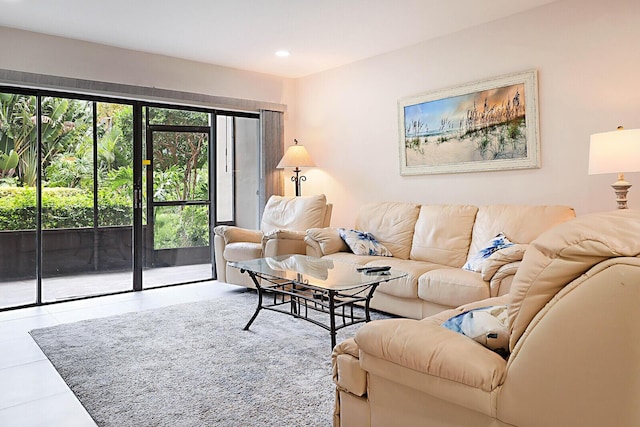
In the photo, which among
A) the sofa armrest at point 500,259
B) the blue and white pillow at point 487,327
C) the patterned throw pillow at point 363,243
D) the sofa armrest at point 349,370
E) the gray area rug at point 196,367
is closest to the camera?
the blue and white pillow at point 487,327

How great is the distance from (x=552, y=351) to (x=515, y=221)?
2.54 metres

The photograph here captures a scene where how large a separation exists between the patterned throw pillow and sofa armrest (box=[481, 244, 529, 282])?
1.24m

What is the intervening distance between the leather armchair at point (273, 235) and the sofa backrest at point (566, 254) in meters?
3.12

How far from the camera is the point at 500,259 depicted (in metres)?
3.00

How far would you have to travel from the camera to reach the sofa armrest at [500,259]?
2.95 m

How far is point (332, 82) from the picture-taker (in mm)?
5562

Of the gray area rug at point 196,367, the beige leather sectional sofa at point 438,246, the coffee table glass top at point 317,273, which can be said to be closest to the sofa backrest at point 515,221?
the beige leather sectional sofa at point 438,246

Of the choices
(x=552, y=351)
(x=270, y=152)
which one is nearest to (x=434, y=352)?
(x=552, y=351)

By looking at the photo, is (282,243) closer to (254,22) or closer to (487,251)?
(487,251)

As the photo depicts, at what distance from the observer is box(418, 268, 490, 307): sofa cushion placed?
3068 mm

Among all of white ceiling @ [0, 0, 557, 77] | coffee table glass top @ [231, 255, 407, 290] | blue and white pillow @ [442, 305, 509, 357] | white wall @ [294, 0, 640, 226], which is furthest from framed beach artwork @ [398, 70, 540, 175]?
blue and white pillow @ [442, 305, 509, 357]

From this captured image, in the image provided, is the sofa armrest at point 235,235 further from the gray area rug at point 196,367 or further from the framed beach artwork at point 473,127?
the framed beach artwork at point 473,127

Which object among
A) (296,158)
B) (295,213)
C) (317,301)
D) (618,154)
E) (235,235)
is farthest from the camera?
(296,158)

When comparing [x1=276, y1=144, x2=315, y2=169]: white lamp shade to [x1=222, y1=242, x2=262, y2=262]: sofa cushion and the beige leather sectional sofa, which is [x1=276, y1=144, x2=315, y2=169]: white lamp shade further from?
[x1=222, y1=242, x2=262, y2=262]: sofa cushion
